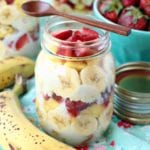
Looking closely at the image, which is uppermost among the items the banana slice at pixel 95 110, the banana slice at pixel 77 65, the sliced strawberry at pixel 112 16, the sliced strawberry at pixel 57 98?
the banana slice at pixel 77 65

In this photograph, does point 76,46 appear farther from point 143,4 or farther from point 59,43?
point 143,4

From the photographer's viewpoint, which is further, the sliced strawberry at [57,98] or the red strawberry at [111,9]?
the red strawberry at [111,9]

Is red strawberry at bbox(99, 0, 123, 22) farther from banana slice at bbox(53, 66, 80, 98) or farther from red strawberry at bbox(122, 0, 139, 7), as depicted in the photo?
banana slice at bbox(53, 66, 80, 98)

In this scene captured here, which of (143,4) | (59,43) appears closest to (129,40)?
(143,4)

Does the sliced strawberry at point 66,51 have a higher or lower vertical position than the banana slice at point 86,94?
higher

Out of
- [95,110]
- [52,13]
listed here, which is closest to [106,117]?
[95,110]

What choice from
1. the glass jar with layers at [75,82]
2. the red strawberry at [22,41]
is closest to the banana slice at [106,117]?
the glass jar with layers at [75,82]

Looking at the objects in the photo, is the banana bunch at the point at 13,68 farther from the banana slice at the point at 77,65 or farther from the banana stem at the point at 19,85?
the banana slice at the point at 77,65
